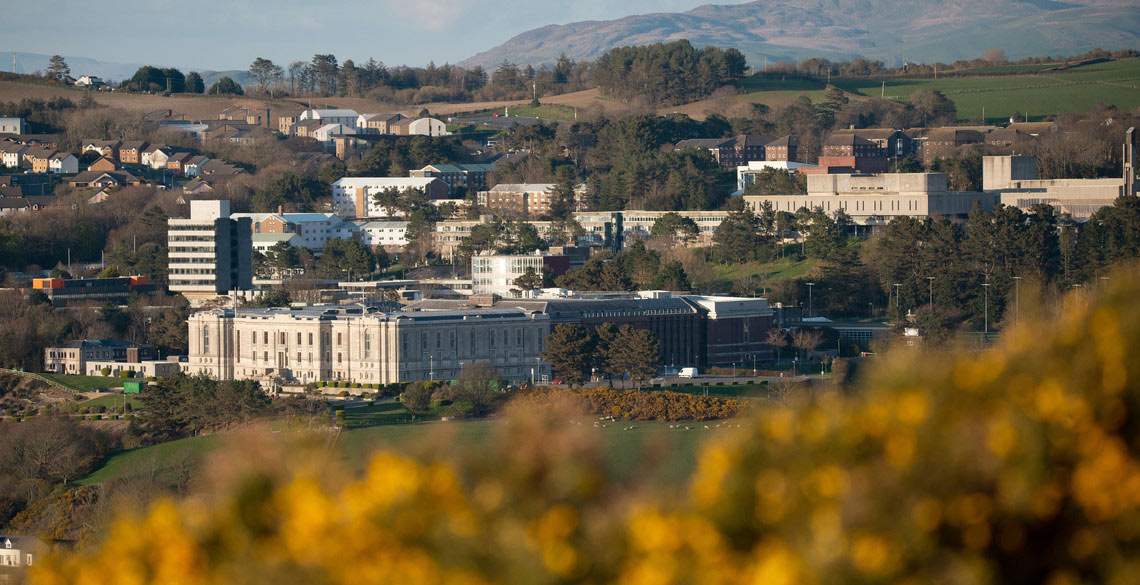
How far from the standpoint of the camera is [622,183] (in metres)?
92.2

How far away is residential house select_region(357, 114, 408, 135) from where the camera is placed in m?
119

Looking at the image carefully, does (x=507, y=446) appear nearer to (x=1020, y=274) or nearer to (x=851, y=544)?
(x=851, y=544)

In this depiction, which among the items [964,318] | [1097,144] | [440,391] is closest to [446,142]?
[1097,144]

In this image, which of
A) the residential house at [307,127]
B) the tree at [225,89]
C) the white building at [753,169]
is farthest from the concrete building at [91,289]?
the tree at [225,89]

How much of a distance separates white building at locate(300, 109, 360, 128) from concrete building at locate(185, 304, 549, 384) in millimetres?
59092

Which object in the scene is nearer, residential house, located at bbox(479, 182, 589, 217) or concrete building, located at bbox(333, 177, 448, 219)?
residential house, located at bbox(479, 182, 589, 217)

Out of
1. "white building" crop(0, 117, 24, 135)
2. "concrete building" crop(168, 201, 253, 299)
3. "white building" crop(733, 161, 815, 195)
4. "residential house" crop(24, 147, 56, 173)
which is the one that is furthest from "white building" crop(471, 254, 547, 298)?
"white building" crop(0, 117, 24, 135)

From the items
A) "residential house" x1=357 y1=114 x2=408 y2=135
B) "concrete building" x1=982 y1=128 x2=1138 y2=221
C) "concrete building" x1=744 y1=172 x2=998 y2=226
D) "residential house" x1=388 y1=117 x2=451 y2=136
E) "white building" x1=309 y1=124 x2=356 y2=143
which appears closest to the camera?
"concrete building" x1=982 y1=128 x2=1138 y2=221

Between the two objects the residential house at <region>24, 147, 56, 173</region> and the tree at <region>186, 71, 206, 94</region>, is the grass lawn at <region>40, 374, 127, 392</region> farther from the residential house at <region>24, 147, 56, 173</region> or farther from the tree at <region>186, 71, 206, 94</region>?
the tree at <region>186, 71, 206, 94</region>

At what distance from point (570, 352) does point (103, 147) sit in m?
58.6

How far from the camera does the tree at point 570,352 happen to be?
188ft

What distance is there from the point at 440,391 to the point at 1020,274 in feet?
82.3

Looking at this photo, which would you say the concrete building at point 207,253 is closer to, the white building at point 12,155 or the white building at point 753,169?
the white building at point 753,169

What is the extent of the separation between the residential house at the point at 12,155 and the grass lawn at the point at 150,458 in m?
62.2
